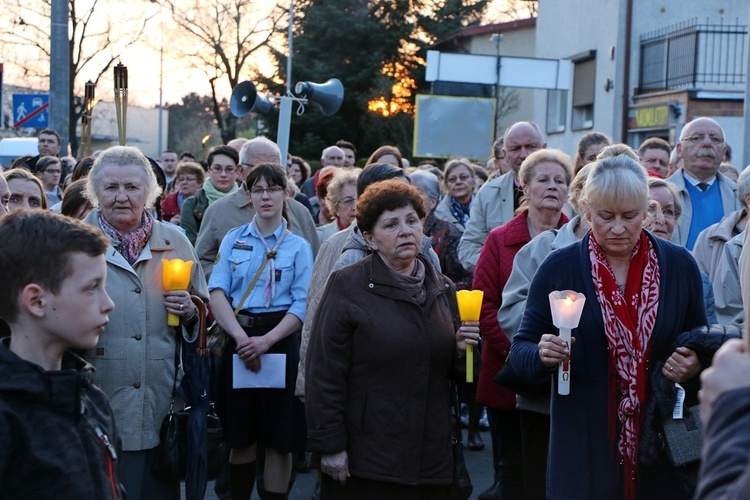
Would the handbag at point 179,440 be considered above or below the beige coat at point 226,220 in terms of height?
below

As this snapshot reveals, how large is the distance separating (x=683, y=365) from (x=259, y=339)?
9.80ft

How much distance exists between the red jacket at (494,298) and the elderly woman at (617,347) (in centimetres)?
141

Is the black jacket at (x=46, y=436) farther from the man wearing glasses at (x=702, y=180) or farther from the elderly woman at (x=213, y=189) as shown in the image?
the elderly woman at (x=213, y=189)

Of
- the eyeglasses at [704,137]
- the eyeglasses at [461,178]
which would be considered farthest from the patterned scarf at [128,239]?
the eyeglasses at [461,178]

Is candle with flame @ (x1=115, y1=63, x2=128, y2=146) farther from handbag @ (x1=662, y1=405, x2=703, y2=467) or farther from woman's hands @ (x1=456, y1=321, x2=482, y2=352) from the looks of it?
handbag @ (x1=662, y1=405, x2=703, y2=467)

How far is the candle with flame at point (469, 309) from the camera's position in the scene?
4.68 m

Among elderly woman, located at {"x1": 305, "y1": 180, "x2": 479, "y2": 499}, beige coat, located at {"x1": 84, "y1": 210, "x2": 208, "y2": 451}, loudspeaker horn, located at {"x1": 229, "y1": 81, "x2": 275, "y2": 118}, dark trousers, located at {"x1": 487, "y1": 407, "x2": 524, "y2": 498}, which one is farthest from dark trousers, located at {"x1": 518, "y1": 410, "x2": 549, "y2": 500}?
loudspeaker horn, located at {"x1": 229, "y1": 81, "x2": 275, "y2": 118}

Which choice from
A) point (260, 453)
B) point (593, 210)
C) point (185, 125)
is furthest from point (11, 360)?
point (185, 125)

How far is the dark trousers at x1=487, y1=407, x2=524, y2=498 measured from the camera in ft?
19.0

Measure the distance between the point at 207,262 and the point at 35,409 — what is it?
4661mm

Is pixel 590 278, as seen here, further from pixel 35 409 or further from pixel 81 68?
pixel 81 68

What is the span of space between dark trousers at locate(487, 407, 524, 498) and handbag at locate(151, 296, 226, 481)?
1674 millimetres

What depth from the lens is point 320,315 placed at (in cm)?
474

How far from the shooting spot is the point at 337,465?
459 cm
